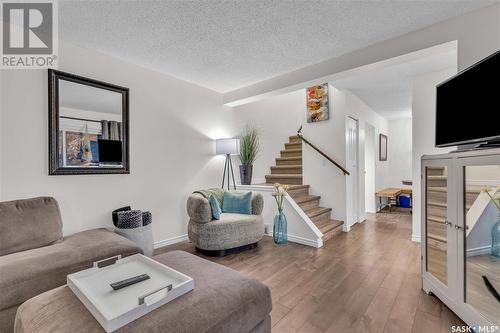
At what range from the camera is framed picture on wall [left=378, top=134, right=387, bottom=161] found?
5.83m

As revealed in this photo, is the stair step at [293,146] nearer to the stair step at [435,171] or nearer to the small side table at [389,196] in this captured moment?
the small side table at [389,196]

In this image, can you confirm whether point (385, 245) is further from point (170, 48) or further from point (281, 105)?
point (170, 48)

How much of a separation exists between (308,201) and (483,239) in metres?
2.42

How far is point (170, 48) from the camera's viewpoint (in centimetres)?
252

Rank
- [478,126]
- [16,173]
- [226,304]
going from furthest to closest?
[16,173]
[478,126]
[226,304]

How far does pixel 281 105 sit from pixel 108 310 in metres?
4.62

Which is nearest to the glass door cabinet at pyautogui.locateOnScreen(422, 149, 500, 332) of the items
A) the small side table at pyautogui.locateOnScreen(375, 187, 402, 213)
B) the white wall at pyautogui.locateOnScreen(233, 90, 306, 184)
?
the white wall at pyautogui.locateOnScreen(233, 90, 306, 184)

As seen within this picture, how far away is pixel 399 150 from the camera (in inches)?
245

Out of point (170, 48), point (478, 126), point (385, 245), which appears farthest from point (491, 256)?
point (170, 48)

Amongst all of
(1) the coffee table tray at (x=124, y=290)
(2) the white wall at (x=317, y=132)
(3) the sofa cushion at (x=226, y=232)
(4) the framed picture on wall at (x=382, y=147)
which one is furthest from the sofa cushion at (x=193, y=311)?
(4) the framed picture on wall at (x=382, y=147)

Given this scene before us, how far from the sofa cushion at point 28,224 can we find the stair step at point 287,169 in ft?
11.9

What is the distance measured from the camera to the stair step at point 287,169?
460cm

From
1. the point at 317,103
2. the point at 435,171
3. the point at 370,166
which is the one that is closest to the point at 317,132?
the point at 317,103

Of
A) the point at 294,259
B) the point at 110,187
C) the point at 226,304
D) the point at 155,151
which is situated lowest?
the point at 294,259
